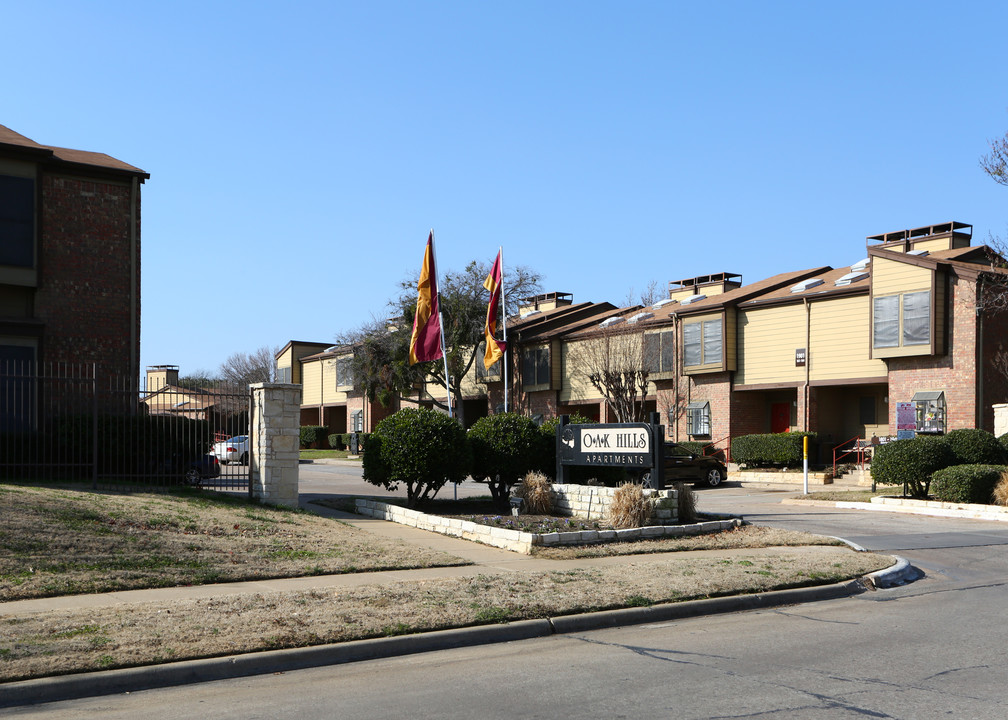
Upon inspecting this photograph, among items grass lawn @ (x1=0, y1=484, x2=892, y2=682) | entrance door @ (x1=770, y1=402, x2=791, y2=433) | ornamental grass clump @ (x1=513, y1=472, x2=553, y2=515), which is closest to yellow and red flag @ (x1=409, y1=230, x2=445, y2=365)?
ornamental grass clump @ (x1=513, y1=472, x2=553, y2=515)

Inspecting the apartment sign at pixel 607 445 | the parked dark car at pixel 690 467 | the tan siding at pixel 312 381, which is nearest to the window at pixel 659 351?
the parked dark car at pixel 690 467

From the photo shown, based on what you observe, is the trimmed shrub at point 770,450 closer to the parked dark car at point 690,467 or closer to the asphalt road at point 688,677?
the parked dark car at point 690,467

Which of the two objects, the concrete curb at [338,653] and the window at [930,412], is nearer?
the concrete curb at [338,653]

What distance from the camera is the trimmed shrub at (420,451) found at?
675 inches

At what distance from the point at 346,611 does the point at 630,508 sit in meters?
7.06

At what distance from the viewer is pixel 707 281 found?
43.4 meters

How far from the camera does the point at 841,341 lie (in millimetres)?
32750

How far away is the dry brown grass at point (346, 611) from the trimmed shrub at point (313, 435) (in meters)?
50.9

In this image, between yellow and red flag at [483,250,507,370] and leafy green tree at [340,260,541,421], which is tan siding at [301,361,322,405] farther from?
yellow and red flag at [483,250,507,370]

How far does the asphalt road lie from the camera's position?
6.14 metres

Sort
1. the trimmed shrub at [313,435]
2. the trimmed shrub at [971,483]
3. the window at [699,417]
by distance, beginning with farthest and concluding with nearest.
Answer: the trimmed shrub at [313,435], the window at [699,417], the trimmed shrub at [971,483]

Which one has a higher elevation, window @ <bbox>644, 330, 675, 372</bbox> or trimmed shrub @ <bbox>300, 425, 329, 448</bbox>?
window @ <bbox>644, 330, 675, 372</bbox>

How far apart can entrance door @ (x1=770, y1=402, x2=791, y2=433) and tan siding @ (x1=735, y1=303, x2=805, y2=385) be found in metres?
2.15

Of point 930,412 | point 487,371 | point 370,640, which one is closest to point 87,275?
point 370,640
